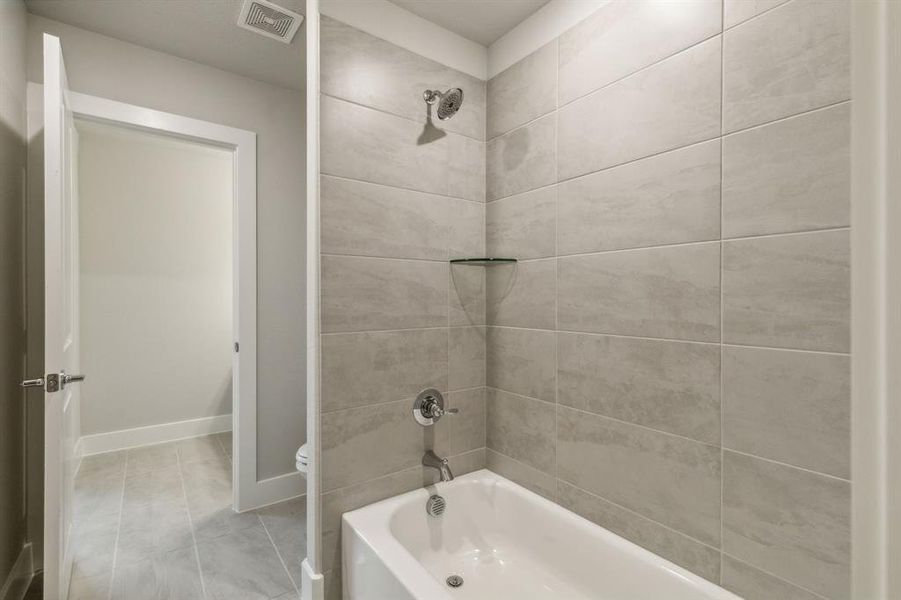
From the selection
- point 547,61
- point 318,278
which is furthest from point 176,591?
point 547,61

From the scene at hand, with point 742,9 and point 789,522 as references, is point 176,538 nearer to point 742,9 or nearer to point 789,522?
point 789,522

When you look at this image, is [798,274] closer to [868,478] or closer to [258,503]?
[868,478]

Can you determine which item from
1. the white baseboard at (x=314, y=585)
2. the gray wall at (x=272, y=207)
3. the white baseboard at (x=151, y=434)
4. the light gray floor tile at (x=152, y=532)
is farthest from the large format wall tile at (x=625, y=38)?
the white baseboard at (x=151, y=434)

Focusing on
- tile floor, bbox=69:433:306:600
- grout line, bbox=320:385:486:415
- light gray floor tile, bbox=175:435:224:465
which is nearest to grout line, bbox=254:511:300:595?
tile floor, bbox=69:433:306:600

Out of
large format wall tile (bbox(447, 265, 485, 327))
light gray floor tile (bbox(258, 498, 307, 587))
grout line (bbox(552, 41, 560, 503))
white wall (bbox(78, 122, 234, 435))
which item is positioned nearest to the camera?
grout line (bbox(552, 41, 560, 503))

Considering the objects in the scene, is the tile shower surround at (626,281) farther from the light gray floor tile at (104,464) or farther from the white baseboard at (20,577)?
the light gray floor tile at (104,464)

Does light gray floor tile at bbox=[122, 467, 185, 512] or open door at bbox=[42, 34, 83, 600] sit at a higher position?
open door at bbox=[42, 34, 83, 600]

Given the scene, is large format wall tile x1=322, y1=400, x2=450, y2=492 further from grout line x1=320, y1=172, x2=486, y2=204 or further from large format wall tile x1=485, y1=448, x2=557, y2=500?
grout line x1=320, y1=172, x2=486, y2=204

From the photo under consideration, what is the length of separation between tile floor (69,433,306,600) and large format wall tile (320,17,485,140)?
2.06 m

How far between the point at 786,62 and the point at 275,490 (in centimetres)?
295

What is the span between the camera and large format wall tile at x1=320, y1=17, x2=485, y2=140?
5.26 ft

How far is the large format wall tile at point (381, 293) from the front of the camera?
5.26ft

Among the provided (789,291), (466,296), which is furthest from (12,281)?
(789,291)

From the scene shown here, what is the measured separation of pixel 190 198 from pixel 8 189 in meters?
2.26
